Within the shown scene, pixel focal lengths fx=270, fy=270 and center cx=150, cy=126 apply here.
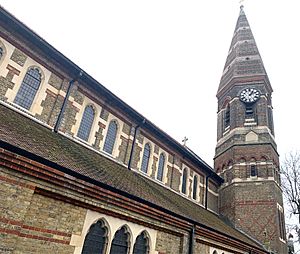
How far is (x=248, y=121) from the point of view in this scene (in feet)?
78.9

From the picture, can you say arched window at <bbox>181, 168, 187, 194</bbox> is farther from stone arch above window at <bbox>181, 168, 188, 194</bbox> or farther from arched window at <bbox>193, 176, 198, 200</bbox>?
arched window at <bbox>193, 176, 198, 200</bbox>

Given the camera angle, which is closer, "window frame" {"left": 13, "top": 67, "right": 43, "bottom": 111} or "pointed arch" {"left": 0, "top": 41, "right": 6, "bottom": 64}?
"pointed arch" {"left": 0, "top": 41, "right": 6, "bottom": 64}

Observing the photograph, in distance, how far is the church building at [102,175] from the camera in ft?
23.4

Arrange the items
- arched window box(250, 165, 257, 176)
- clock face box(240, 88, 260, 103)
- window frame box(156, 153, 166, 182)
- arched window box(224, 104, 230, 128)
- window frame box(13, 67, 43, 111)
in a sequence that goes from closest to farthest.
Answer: window frame box(13, 67, 43, 111) < window frame box(156, 153, 166, 182) < arched window box(250, 165, 257, 176) < clock face box(240, 88, 260, 103) < arched window box(224, 104, 230, 128)

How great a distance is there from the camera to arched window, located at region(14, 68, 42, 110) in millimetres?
10883

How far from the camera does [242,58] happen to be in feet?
92.6

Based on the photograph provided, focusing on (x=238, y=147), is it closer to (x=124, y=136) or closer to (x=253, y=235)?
(x=253, y=235)

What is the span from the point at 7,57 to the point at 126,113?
6.36 m

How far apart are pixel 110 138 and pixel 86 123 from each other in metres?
1.57

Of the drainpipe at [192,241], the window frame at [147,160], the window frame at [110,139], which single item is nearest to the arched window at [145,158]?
the window frame at [147,160]

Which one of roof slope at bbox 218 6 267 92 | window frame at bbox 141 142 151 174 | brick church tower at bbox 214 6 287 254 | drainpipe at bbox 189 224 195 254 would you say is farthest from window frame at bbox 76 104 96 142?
roof slope at bbox 218 6 267 92

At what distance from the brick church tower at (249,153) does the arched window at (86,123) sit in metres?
13.3

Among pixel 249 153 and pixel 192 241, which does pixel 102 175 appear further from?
pixel 249 153

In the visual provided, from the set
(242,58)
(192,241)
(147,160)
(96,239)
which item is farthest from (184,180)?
(242,58)
